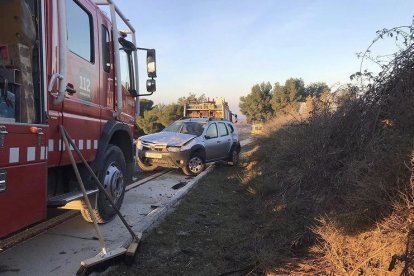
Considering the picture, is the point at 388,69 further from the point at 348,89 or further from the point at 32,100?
the point at 32,100

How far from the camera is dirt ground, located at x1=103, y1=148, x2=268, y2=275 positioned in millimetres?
4500

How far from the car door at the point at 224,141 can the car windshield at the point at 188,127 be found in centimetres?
87

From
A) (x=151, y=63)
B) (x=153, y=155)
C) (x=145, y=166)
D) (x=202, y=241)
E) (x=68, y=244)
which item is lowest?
(x=202, y=241)

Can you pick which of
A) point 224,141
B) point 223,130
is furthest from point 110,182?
point 223,130

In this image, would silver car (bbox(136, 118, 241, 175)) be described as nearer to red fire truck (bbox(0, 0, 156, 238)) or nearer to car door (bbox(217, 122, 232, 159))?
car door (bbox(217, 122, 232, 159))

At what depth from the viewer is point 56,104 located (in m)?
4.26

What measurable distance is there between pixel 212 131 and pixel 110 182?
24.7 feet

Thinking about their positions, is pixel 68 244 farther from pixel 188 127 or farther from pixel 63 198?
pixel 188 127

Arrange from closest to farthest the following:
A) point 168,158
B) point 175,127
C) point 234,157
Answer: point 168,158
point 175,127
point 234,157

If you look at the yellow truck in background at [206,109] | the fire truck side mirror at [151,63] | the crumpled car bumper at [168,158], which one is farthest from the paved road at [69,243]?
the yellow truck in background at [206,109]

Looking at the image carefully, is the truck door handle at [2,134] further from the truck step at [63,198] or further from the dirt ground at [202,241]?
the dirt ground at [202,241]

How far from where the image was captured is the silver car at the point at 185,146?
11.3m

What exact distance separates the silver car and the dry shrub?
211 inches

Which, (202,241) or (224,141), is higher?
(224,141)
